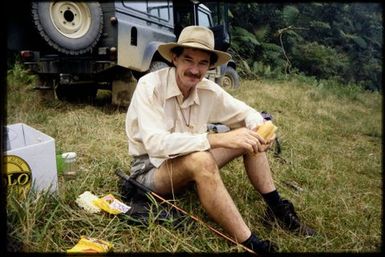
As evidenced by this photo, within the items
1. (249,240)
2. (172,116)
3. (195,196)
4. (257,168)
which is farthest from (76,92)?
(249,240)

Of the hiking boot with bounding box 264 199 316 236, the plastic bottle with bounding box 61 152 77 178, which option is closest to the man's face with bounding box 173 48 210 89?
the hiking boot with bounding box 264 199 316 236

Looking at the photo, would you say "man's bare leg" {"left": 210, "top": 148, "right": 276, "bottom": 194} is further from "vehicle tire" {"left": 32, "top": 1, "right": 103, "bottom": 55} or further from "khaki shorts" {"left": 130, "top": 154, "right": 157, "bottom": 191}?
"vehicle tire" {"left": 32, "top": 1, "right": 103, "bottom": 55}

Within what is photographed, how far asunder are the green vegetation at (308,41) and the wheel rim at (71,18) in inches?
310

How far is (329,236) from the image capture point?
2.25 metres

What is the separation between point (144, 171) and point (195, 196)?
0.44m

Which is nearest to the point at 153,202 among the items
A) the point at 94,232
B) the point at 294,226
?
the point at 94,232

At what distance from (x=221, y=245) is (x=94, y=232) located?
76 centimetres

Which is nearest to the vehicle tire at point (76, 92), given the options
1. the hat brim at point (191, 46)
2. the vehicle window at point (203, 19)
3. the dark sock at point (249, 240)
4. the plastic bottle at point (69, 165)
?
the vehicle window at point (203, 19)

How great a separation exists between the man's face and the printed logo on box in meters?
1.11

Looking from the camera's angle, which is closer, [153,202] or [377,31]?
[153,202]

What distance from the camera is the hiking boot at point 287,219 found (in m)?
2.21

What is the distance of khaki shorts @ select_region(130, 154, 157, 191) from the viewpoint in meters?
2.24

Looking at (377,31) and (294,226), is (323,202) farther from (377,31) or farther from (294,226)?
(377,31)

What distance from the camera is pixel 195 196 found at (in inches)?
97.1
